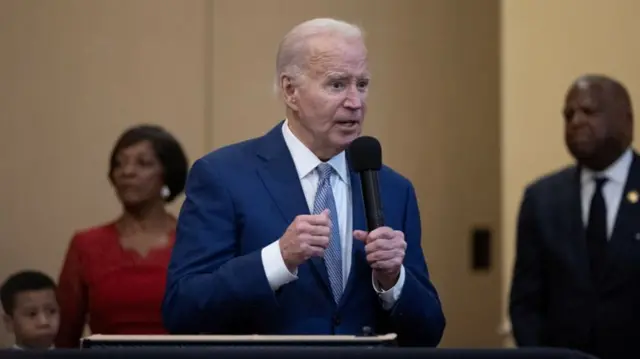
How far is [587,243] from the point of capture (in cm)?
415

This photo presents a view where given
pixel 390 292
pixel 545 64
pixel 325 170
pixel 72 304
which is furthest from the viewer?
pixel 545 64

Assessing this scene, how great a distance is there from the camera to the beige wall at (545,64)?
4.95m

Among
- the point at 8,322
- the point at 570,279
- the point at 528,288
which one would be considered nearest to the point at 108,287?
the point at 8,322

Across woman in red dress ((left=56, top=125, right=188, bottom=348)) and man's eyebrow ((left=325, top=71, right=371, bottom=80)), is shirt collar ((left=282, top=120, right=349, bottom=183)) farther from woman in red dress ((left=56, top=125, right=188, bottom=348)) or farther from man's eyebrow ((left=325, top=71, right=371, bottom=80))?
woman in red dress ((left=56, top=125, right=188, bottom=348))

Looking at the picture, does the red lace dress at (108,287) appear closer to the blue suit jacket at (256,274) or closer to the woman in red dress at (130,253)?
the woman in red dress at (130,253)

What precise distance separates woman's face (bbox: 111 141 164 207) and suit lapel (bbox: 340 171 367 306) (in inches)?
65.4

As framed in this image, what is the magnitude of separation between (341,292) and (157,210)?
5.82 ft

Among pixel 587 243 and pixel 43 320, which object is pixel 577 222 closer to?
pixel 587 243

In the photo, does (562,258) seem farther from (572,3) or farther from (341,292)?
(341,292)

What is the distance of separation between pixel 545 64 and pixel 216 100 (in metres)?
1.34

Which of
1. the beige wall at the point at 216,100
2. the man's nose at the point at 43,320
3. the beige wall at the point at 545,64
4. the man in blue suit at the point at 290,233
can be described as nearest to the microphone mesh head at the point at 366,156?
the man in blue suit at the point at 290,233

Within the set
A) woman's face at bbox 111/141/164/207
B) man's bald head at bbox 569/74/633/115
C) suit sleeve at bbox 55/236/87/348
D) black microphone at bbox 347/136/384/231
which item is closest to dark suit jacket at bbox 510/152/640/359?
man's bald head at bbox 569/74/633/115

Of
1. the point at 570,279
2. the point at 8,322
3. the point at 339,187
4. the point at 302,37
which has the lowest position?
the point at 8,322

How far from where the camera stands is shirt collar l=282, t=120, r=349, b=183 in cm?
269
